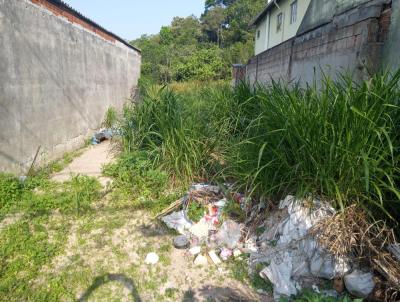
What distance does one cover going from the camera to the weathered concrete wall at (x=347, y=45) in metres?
2.99

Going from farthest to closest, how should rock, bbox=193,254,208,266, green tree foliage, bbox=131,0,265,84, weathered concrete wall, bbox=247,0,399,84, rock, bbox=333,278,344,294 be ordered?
green tree foliage, bbox=131,0,265,84 < weathered concrete wall, bbox=247,0,399,84 < rock, bbox=193,254,208,266 < rock, bbox=333,278,344,294

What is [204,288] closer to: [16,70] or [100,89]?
[16,70]

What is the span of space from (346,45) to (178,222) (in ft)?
8.92

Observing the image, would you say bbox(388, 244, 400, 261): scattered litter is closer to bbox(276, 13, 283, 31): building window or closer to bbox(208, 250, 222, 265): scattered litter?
bbox(208, 250, 222, 265): scattered litter

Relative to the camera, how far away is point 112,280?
2.30 metres

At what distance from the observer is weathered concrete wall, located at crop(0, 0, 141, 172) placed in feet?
12.1

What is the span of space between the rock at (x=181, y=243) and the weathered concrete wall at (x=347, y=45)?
1.87m

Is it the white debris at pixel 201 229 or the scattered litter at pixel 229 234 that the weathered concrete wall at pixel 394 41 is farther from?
the white debris at pixel 201 229

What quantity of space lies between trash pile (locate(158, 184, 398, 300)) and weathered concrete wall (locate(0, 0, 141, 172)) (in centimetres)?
233

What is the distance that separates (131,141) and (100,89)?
10.9 feet

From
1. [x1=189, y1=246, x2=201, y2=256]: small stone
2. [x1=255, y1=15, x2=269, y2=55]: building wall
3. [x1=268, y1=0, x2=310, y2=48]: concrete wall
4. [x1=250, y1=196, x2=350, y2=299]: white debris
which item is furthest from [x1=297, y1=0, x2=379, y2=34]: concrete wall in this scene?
[x1=255, y1=15, x2=269, y2=55]: building wall

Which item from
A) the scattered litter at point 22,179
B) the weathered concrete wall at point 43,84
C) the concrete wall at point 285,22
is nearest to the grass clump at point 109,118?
the weathered concrete wall at point 43,84

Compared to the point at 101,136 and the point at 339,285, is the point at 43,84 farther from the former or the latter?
the point at 339,285

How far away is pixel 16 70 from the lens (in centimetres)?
380
